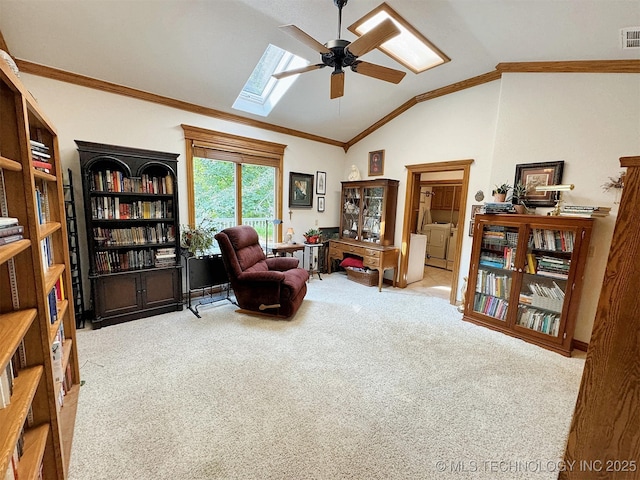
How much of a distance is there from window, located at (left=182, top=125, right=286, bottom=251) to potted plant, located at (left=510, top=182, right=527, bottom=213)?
3.43 metres

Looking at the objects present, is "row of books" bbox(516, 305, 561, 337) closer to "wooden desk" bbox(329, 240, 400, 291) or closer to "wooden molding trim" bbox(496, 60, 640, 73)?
"wooden desk" bbox(329, 240, 400, 291)

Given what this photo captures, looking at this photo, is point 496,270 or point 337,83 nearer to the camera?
point 337,83

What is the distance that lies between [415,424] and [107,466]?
72.1 inches

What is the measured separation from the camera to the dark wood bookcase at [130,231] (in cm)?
291

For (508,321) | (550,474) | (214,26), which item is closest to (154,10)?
Answer: (214,26)

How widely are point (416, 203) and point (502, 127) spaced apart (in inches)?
74.4

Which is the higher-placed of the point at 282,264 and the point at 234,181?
the point at 234,181

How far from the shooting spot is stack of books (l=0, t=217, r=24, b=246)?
93 cm

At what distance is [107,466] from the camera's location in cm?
146

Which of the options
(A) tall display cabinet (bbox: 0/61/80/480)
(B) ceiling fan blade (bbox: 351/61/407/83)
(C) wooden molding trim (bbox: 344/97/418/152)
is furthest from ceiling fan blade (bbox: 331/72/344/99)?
(C) wooden molding trim (bbox: 344/97/418/152)

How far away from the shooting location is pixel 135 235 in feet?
10.5

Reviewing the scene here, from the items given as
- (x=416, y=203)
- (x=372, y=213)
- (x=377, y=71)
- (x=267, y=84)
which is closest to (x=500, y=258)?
(x=416, y=203)

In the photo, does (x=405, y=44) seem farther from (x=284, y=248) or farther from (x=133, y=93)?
(x=133, y=93)

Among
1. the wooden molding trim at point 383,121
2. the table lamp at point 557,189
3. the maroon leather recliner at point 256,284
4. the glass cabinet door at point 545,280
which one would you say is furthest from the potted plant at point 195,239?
the table lamp at point 557,189
